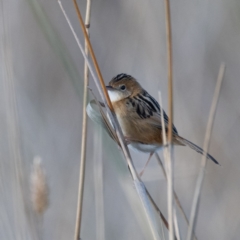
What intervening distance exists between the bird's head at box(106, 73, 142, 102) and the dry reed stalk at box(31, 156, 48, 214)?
1147 millimetres

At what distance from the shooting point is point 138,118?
2395 mm

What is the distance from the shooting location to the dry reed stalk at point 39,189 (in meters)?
1.34

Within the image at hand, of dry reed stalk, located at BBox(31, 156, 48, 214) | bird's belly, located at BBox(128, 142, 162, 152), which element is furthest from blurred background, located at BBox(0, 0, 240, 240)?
dry reed stalk, located at BBox(31, 156, 48, 214)

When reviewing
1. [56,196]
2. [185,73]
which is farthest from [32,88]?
[185,73]

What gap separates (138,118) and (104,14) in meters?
1.41

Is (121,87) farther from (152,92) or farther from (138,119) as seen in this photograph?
(152,92)

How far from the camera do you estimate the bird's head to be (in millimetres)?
2461

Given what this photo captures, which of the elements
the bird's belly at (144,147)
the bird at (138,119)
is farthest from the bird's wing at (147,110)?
the bird's belly at (144,147)

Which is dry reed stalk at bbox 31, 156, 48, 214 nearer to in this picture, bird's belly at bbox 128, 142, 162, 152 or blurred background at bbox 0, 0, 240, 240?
bird's belly at bbox 128, 142, 162, 152

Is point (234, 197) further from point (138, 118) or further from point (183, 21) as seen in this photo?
point (183, 21)

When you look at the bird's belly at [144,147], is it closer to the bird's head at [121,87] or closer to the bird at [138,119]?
the bird at [138,119]

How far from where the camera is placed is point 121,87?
2504 millimetres

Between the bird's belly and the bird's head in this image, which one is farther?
the bird's head

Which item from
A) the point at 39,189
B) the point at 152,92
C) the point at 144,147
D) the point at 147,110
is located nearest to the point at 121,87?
the point at 147,110
